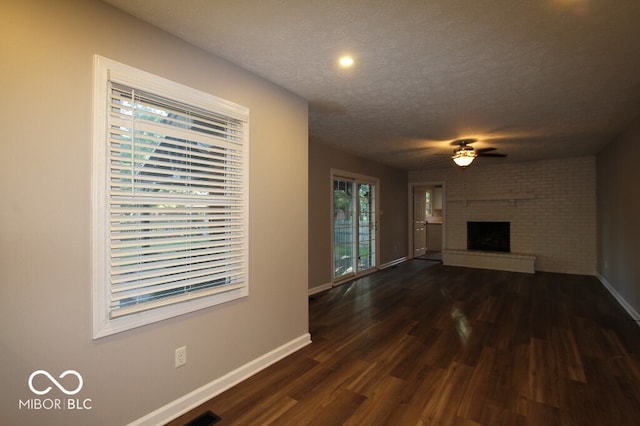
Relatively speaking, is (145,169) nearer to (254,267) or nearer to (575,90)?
(254,267)

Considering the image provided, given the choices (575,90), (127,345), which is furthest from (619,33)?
(127,345)

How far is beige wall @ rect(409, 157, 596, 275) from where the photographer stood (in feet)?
20.5

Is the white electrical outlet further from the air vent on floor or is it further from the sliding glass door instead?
the sliding glass door

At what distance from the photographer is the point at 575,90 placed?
284 centimetres

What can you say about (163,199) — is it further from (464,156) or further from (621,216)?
(621,216)

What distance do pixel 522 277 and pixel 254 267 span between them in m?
5.89

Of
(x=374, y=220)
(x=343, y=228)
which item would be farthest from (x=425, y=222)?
(x=343, y=228)

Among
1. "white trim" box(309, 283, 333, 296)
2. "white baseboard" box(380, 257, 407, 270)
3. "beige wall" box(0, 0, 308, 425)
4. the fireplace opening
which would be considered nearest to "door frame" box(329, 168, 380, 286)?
"white trim" box(309, 283, 333, 296)

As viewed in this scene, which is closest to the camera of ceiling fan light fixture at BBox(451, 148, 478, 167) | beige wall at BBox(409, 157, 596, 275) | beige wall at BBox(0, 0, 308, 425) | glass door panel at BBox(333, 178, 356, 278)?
beige wall at BBox(0, 0, 308, 425)

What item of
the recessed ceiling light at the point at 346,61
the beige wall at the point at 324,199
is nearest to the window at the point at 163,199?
the recessed ceiling light at the point at 346,61

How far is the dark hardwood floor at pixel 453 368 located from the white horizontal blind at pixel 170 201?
2.91 ft

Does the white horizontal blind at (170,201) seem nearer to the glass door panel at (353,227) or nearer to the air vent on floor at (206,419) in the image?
the air vent on floor at (206,419)

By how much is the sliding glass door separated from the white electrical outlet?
3.62m

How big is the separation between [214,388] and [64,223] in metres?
1.49
